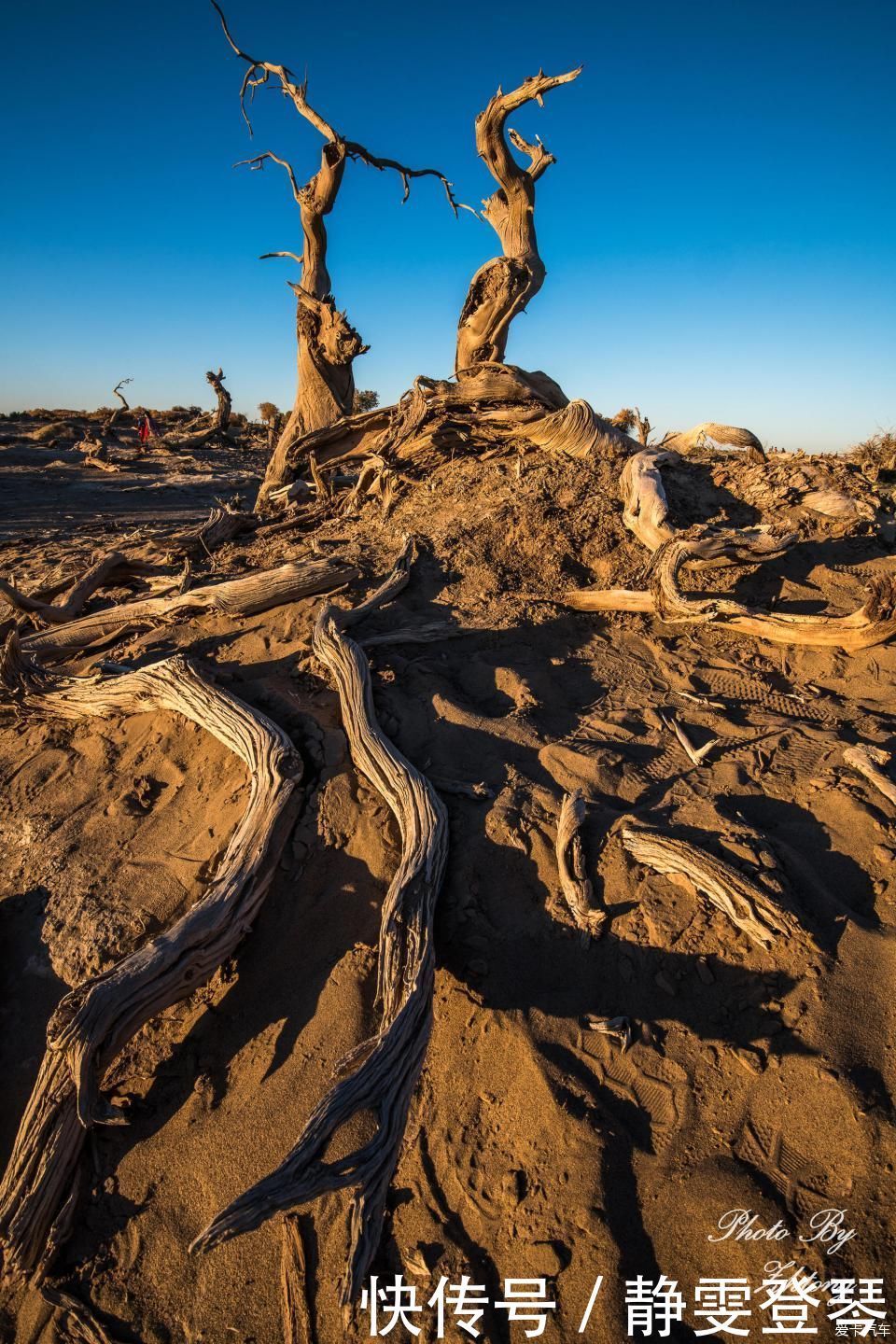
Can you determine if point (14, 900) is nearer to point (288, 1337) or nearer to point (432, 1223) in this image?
point (288, 1337)

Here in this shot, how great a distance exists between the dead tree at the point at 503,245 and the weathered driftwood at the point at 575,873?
184 inches

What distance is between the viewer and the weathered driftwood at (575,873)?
235 centimetres

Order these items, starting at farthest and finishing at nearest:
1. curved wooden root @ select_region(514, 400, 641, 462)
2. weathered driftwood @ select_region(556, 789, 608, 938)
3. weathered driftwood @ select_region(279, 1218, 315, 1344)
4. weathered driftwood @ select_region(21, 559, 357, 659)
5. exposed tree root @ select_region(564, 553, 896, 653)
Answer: curved wooden root @ select_region(514, 400, 641, 462), weathered driftwood @ select_region(21, 559, 357, 659), exposed tree root @ select_region(564, 553, 896, 653), weathered driftwood @ select_region(556, 789, 608, 938), weathered driftwood @ select_region(279, 1218, 315, 1344)

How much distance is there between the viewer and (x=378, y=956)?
224 centimetres

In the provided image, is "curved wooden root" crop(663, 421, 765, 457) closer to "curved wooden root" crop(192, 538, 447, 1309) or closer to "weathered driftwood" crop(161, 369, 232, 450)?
"curved wooden root" crop(192, 538, 447, 1309)

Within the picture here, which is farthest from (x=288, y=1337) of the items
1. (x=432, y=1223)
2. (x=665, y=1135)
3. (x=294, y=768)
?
(x=294, y=768)

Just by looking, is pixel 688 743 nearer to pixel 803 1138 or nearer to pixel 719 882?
pixel 719 882

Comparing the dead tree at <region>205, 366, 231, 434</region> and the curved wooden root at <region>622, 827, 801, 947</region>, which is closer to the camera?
the curved wooden root at <region>622, 827, 801, 947</region>

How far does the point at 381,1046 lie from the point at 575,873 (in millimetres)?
896

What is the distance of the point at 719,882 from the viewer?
2324mm

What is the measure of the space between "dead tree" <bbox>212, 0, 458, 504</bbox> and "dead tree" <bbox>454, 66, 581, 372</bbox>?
200 centimetres

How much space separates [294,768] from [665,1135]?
1765 millimetres

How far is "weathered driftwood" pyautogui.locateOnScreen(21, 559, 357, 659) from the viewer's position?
382 centimetres

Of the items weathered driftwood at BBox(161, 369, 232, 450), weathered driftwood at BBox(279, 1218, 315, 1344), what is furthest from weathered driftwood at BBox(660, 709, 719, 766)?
weathered driftwood at BBox(161, 369, 232, 450)
